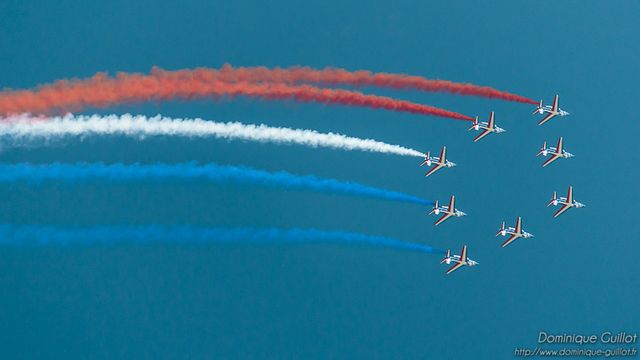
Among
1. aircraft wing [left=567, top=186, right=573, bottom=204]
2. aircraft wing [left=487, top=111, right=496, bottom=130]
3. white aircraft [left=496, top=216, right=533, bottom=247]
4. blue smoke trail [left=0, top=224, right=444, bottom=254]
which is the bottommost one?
blue smoke trail [left=0, top=224, right=444, bottom=254]

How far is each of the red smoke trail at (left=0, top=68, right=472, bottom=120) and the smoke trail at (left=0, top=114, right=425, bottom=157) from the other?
2.33 feet

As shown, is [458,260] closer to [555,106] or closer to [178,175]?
[555,106]

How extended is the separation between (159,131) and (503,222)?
1899 cm

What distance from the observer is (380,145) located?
68375 mm

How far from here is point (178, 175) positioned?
64312mm

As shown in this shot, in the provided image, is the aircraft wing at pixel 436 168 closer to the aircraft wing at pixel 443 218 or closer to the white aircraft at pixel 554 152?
the aircraft wing at pixel 443 218

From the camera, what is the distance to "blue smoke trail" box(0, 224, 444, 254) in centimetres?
6316

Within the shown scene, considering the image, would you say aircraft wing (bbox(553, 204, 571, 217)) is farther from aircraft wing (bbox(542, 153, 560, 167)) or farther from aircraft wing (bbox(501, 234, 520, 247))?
aircraft wing (bbox(501, 234, 520, 247))

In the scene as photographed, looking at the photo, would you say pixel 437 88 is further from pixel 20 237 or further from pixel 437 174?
pixel 20 237

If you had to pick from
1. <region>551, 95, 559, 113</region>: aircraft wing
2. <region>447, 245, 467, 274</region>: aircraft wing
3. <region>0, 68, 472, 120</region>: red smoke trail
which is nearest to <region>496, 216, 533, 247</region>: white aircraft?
<region>447, 245, 467, 274</region>: aircraft wing

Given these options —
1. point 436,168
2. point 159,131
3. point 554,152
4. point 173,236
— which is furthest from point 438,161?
point 159,131

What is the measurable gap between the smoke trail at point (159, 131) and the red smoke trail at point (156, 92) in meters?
0.71

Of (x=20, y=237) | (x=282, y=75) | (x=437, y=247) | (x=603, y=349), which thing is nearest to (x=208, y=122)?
(x=282, y=75)

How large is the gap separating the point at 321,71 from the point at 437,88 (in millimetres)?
6087
